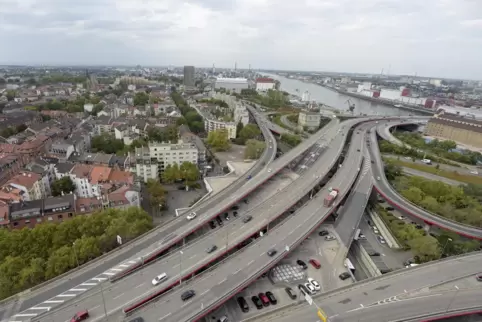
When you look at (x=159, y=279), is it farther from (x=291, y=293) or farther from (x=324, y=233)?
(x=324, y=233)

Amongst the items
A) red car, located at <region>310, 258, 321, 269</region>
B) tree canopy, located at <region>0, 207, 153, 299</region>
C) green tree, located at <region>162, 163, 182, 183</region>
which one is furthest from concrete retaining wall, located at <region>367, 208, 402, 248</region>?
green tree, located at <region>162, 163, 182, 183</region>

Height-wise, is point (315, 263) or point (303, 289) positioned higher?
point (315, 263)

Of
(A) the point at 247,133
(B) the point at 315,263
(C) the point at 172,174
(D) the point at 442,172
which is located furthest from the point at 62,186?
(D) the point at 442,172

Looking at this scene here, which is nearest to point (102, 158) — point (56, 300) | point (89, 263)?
point (89, 263)

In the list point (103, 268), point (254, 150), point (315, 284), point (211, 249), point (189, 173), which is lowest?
point (315, 284)

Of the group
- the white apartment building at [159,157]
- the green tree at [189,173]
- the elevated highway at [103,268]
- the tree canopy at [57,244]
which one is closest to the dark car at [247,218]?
the elevated highway at [103,268]

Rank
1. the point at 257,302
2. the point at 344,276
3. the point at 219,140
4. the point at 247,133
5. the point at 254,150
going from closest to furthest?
the point at 257,302 → the point at 344,276 → the point at 254,150 → the point at 219,140 → the point at 247,133

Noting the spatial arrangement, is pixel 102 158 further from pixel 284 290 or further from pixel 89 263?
pixel 284 290
